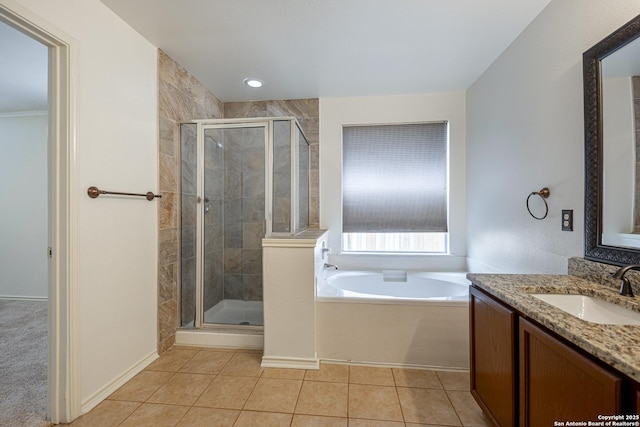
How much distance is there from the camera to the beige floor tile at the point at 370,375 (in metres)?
1.76

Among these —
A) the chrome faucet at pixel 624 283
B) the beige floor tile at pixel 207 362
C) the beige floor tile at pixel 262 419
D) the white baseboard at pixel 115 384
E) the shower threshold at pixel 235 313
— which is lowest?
the beige floor tile at pixel 207 362

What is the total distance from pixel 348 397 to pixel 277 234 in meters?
1.24

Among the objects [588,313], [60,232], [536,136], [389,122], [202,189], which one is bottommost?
[588,313]

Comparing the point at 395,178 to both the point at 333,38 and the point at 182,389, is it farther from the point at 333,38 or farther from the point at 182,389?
the point at 182,389

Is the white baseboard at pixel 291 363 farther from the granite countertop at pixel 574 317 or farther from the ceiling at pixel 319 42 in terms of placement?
the ceiling at pixel 319 42

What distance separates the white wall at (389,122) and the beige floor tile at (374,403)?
1.30 meters

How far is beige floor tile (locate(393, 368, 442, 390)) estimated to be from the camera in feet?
5.66

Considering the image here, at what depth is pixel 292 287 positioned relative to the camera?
1.94m

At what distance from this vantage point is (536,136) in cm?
169

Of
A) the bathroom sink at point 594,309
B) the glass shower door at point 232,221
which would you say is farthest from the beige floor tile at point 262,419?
the bathroom sink at point 594,309

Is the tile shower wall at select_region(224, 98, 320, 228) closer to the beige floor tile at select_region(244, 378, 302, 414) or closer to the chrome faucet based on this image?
the beige floor tile at select_region(244, 378, 302, 414)

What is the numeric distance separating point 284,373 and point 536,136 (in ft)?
7.53

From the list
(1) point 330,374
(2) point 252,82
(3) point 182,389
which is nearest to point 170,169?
(2) point 252,82

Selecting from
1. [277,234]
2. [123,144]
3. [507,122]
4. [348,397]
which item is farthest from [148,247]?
[507,122]
